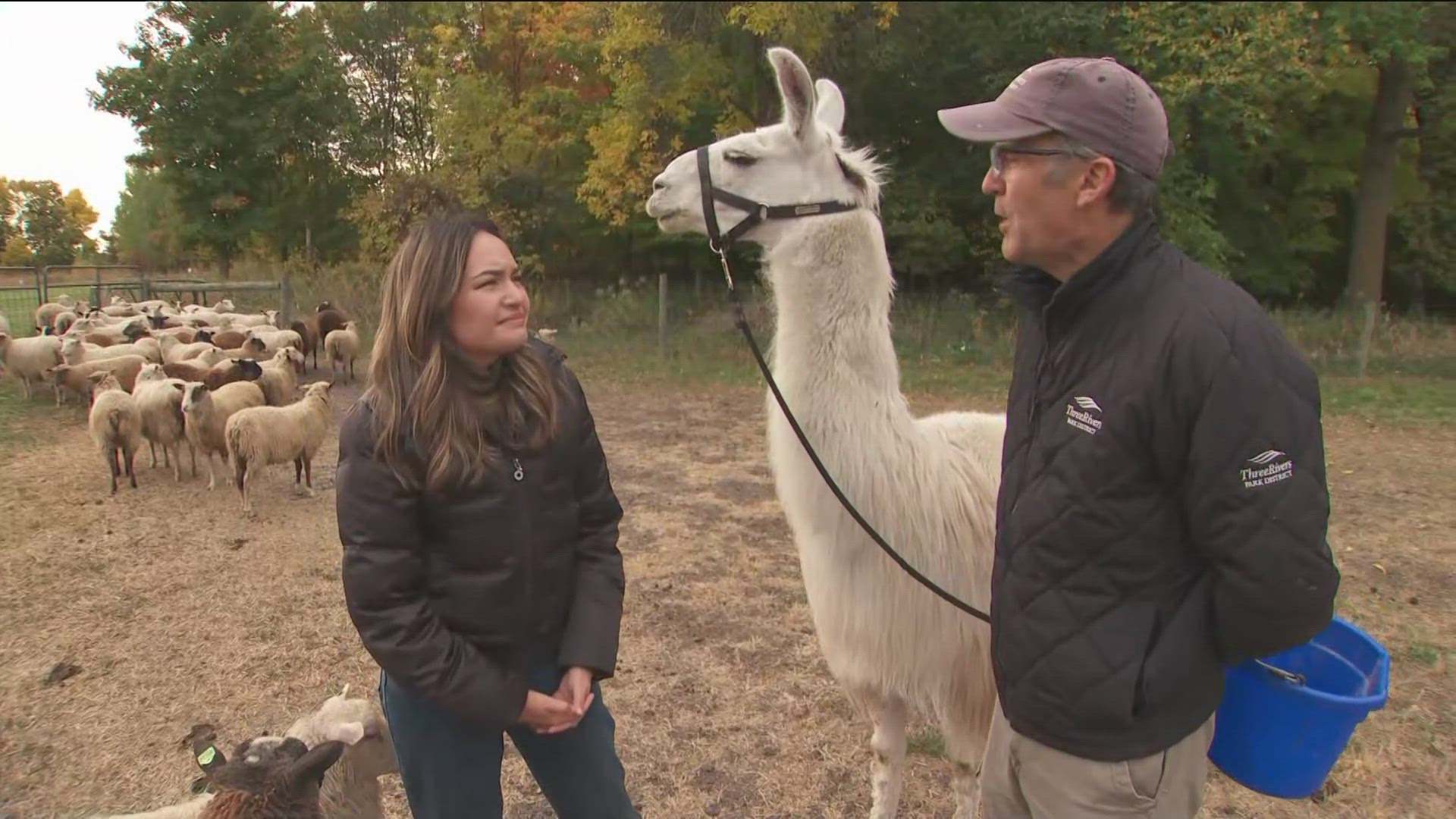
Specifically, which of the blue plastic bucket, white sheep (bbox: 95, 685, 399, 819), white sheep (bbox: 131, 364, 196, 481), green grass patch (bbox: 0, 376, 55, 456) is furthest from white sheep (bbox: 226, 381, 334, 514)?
the blue plastic bucket

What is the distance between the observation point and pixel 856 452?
94.7 inches

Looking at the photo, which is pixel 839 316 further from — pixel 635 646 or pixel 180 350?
pixel 180 350

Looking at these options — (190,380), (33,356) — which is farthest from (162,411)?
(33,356)

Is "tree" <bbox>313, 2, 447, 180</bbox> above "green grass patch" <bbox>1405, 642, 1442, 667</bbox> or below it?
above

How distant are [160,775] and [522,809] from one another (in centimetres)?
155

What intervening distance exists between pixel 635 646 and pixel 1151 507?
3.50 metres

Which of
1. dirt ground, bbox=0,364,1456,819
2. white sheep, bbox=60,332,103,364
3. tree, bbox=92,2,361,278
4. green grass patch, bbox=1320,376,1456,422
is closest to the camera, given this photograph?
dirt ground, bbox=0,364,1456,819

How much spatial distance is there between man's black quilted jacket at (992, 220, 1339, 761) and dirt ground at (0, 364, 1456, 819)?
204 cm

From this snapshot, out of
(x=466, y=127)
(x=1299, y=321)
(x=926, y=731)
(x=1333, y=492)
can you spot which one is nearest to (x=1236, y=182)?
(x=1299, y=321)

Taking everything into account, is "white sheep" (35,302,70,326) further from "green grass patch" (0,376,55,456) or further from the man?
the man

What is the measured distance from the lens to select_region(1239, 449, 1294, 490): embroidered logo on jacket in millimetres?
1228

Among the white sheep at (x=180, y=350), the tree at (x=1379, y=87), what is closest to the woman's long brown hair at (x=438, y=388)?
the white sheep at (x=180, y=350)

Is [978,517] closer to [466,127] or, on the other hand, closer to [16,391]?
[16,391]

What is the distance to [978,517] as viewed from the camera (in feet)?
8.48
